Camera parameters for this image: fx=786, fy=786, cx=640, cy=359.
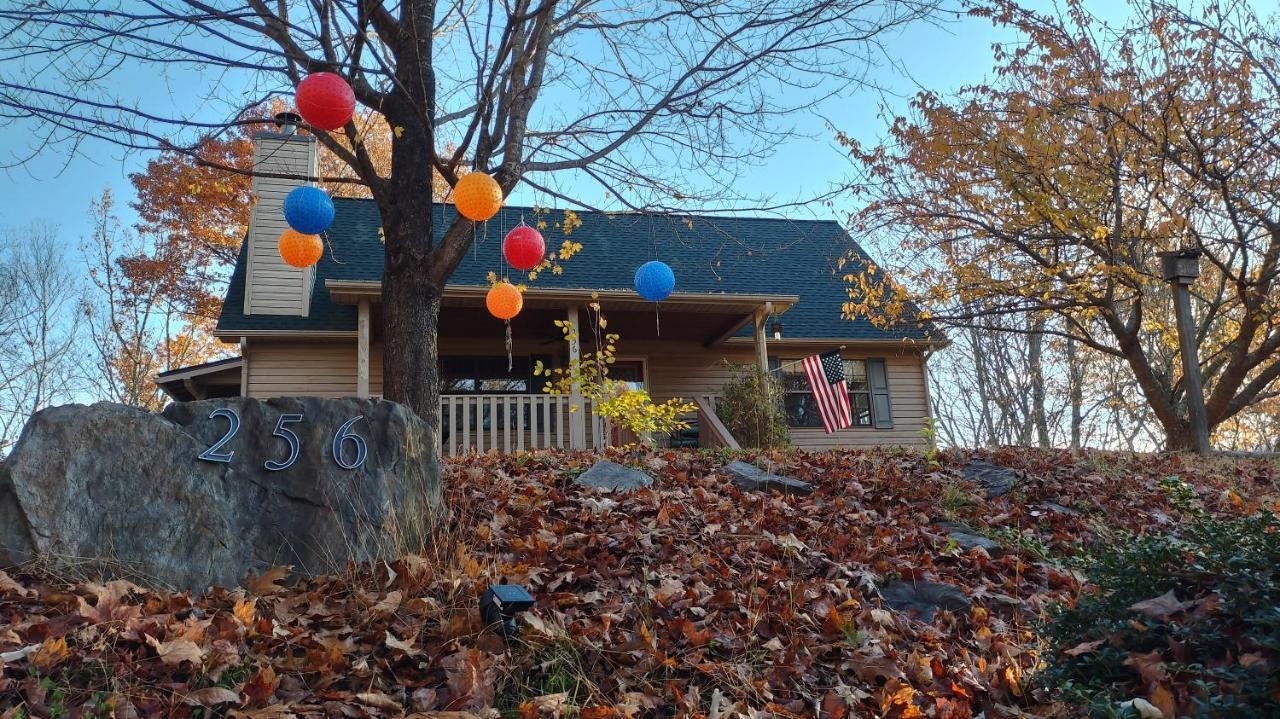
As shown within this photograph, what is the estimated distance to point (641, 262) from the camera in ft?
45.4

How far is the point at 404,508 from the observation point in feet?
14.0

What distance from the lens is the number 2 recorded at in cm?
402

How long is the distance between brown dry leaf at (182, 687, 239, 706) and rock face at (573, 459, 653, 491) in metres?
2.89

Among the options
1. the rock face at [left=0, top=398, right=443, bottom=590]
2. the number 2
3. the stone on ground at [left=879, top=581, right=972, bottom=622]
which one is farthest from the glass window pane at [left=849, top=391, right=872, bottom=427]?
the number 2

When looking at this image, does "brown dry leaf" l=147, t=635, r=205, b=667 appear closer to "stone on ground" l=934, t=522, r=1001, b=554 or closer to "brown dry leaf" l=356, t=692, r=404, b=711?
"brown dry leaf" l=356, t=692, r=404, b=711

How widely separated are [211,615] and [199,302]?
20.2m

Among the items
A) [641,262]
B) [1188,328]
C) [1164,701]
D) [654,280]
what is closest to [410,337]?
[654,280]

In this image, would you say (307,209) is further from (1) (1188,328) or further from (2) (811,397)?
(2) (811,397)

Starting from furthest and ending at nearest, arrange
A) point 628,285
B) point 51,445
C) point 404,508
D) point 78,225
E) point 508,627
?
point 78,225, point 628,285, point 404,508, point 51,445, point 508,627

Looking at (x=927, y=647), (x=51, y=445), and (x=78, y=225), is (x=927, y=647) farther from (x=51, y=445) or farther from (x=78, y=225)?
(x=78, y=225)

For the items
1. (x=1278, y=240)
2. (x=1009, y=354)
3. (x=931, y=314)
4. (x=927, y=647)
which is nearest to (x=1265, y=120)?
(x=1278, y=240)

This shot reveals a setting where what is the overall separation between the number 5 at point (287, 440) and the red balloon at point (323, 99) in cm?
199

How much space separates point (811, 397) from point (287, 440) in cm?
1113

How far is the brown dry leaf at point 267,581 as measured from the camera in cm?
362
